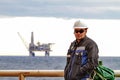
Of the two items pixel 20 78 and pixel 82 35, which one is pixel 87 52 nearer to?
pixel 82 35

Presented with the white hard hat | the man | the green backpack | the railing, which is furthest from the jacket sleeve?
the railing

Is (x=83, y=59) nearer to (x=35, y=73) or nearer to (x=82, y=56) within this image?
(x=82, y=56)

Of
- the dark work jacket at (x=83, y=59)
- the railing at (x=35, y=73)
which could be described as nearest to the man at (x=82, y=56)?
the dark work jacket at (x=83, y=59)

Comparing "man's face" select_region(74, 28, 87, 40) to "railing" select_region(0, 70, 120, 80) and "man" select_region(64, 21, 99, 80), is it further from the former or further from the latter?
"railing" select_region(0, 70, 120, 80)

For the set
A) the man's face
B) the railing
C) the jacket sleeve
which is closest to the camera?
the jacket sleeve

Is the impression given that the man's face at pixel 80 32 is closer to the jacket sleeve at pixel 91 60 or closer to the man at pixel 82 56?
the man at pixel 82 56

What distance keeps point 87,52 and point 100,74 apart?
326 mm

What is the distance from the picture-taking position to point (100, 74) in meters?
7.61

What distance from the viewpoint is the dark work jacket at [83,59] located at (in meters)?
7.54

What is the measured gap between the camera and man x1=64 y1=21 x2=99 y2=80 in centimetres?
754

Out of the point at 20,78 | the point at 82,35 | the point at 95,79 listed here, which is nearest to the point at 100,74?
the point at 95,79

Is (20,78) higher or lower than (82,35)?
lower

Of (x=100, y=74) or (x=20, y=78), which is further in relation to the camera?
(x=20, y=78)

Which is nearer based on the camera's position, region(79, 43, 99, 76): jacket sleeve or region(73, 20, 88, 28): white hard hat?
region(79, 43, 99, 76): jacket sleeve
